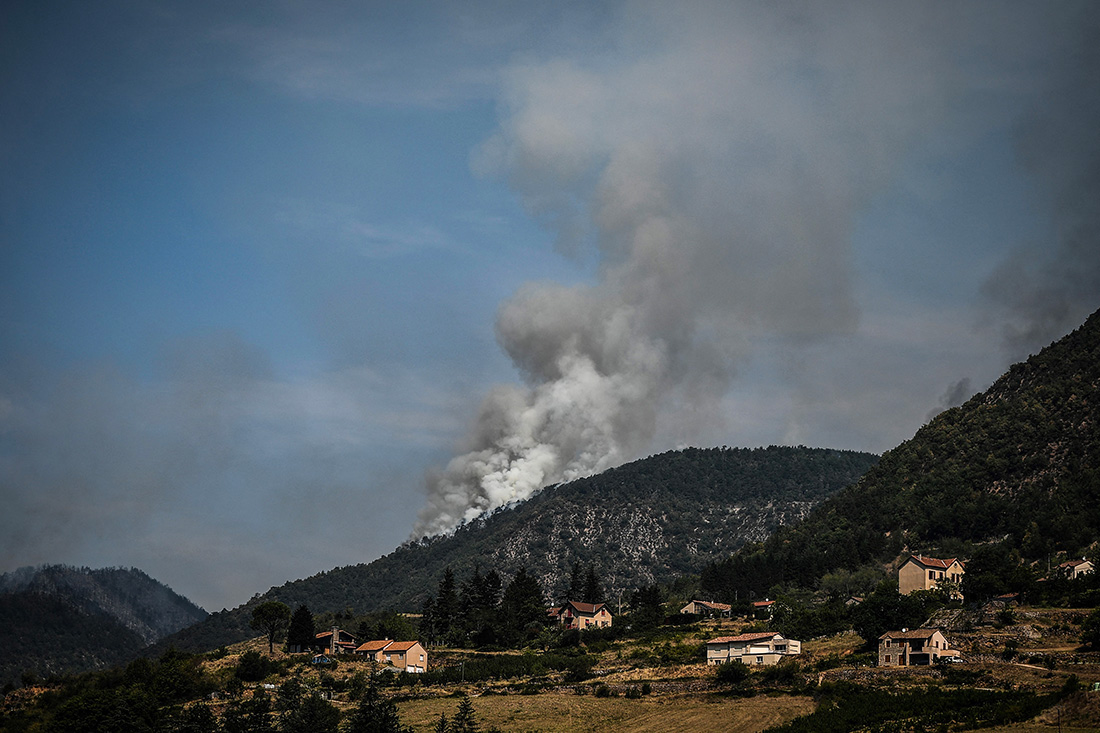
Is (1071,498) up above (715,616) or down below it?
above

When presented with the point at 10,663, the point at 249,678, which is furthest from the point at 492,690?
the point at 10,663

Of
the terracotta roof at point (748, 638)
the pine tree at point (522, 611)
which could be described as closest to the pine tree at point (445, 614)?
the pine tree at point (522, 611)

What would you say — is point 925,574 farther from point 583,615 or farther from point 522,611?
point 522,611

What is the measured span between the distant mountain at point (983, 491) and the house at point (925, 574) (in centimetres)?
885

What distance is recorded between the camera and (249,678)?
303ft

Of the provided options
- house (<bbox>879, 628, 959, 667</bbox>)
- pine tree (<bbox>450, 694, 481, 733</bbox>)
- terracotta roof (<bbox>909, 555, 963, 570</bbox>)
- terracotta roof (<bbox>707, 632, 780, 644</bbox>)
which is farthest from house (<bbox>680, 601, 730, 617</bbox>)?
pine tree (<bbox>450, 694, 481, 733</bbox>)

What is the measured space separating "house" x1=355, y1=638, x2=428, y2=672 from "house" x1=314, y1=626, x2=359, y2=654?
871 centimetres

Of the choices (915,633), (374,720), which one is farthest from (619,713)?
(915,633)

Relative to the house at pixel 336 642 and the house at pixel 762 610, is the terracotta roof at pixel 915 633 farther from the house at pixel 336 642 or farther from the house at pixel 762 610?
the house at pixel 336 642

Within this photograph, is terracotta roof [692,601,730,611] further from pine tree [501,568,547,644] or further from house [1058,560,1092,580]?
house [1058,560,1092,580]

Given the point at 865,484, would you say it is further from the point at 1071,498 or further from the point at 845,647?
the point at 845,647

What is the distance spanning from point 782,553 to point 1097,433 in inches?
1706

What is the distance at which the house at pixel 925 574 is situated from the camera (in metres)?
104

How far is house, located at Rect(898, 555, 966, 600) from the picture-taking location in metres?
104
